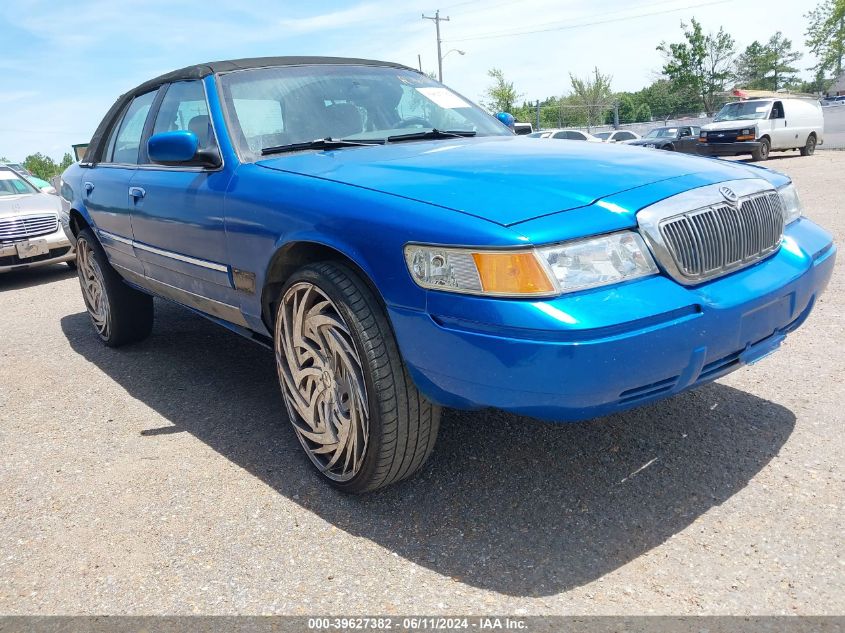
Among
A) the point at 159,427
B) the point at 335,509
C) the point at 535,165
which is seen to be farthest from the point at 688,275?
the point at 159,427

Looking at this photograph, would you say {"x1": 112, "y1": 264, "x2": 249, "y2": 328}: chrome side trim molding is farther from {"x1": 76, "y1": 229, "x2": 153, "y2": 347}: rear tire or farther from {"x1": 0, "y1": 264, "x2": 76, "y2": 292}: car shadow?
{"x1": 0, "y1": 264, "x2": 76, "y2": 292}: car shadow

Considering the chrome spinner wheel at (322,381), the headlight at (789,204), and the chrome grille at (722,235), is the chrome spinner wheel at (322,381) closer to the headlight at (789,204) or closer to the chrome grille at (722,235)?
the chrome grille at (722,235)

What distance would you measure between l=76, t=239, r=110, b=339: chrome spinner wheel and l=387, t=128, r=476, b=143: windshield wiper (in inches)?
98.1

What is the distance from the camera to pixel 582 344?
1916 mm

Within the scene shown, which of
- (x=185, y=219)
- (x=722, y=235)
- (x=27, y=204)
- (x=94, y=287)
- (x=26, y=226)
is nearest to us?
(x=722, y=235)

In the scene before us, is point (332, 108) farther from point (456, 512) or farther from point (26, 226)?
point (26, 226)

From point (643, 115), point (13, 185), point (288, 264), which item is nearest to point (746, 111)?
point (13, 185)

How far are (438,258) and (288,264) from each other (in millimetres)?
898

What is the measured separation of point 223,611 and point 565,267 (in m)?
1.42

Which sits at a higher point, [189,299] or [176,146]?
[176,146]

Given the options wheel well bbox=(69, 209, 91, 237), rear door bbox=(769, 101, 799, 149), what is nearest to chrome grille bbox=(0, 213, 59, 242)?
wheel well bbox=(69, 209, 91, 237)

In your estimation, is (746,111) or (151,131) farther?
(746,111)

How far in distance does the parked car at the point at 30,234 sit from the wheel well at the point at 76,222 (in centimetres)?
335

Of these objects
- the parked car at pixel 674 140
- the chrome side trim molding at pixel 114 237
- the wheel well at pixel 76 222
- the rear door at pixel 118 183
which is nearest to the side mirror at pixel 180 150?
the rear door at pixel 118 183
